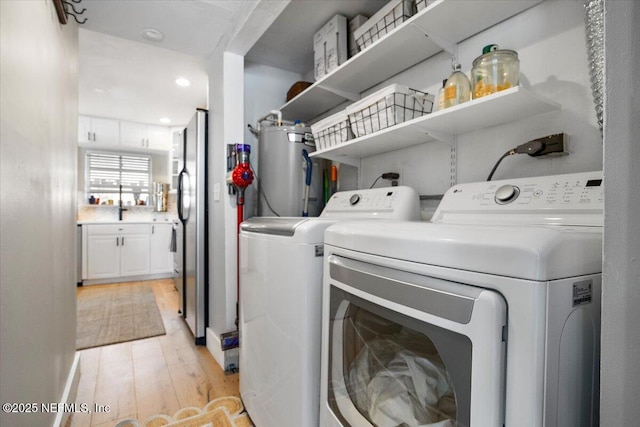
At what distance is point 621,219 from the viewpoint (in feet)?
1.11

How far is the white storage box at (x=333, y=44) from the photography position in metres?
1.76

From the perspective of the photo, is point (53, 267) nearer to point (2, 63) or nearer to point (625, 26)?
point (2, 63)

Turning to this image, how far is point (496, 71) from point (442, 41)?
1.33 feet

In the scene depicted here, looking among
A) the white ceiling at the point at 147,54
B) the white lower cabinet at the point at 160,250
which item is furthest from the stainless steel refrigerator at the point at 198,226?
the white lower cabinet at the point at 160,250

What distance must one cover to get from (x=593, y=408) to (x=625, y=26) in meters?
0.61

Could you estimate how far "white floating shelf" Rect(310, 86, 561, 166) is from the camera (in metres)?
0.96

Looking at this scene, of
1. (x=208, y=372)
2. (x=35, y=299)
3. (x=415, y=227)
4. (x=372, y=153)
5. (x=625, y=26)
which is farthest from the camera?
(x=208, y=372)

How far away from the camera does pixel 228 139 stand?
2.09 metres

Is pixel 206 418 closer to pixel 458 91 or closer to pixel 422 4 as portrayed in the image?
pixel 458 91

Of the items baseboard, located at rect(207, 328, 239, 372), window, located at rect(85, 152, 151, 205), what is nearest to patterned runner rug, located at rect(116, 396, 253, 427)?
baseboard, located at rect(207, 328, 239, 372)

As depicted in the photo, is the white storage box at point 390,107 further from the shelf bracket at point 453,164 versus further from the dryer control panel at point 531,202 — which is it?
the dryer control panel at point 531,202

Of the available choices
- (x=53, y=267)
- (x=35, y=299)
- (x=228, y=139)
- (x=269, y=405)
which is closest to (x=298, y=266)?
(x=269, y=405)

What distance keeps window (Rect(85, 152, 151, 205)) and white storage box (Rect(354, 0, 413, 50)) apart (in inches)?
194

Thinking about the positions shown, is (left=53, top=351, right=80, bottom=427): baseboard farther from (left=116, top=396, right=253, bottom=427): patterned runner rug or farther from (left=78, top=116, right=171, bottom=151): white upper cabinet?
(left=78, top=116, right=171, bottom=151): white upper cabinet
